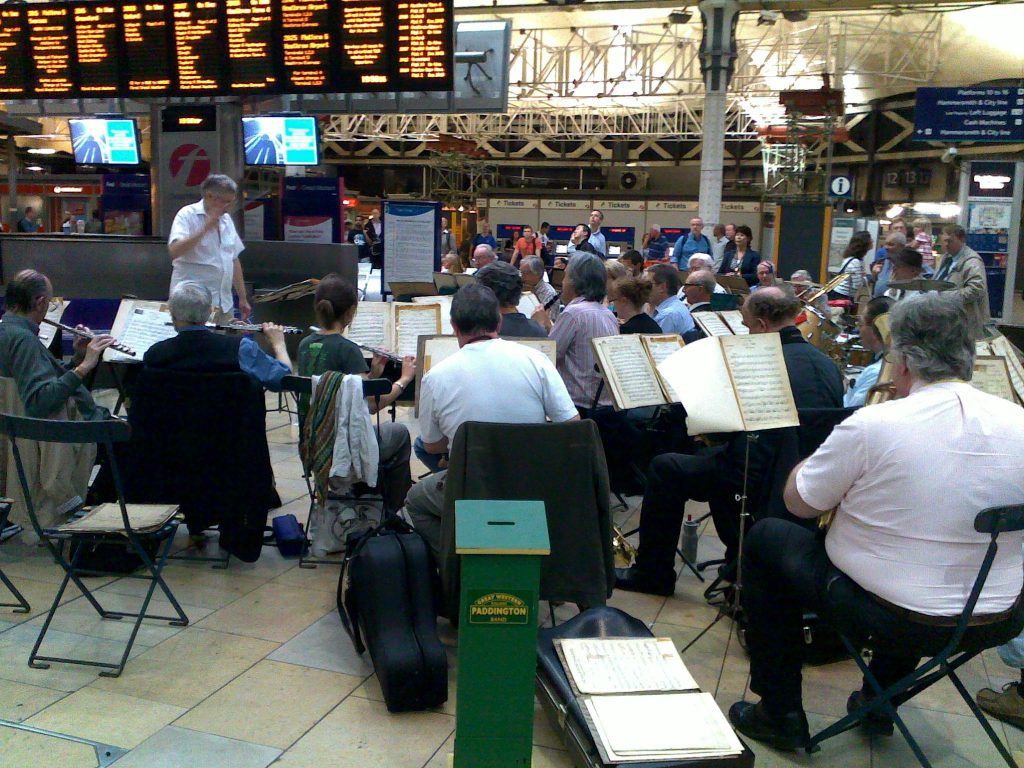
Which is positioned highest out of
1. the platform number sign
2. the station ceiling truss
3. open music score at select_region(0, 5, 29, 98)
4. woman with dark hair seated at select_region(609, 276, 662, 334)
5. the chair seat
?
the station ceiling truss

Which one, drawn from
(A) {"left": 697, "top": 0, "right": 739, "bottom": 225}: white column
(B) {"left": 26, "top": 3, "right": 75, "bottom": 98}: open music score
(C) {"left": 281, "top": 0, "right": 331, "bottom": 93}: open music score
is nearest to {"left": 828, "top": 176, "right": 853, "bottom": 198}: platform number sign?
(A) {"left": 697, "top": 0, "right": 739, "bottom": 225}: white column

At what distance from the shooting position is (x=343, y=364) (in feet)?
13.9

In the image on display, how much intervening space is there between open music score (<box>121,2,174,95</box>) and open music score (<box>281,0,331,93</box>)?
111cm

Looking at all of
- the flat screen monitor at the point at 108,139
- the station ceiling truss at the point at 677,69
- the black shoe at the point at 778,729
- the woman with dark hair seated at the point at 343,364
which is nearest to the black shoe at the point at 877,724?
the black shoe at the point at 778,729

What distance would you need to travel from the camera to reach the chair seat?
133 inches

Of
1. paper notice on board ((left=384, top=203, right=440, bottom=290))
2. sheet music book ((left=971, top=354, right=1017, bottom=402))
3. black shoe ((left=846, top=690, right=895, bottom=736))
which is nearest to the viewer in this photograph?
black shoe ((left=846, top=690, right=895, bottom=736))

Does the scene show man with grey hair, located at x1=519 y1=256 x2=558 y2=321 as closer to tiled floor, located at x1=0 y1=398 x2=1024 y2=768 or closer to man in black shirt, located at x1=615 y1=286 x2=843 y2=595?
man in black shirt, located at x1=615 y1=286 x2=843 y2=595

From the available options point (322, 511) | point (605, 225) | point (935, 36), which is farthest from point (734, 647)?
point (605, 225)

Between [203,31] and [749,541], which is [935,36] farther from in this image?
[749,541]

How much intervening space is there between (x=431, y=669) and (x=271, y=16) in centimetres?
651

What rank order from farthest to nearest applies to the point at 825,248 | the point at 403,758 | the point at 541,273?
the point at 825,248
the point at 541,273
the point at 403,758

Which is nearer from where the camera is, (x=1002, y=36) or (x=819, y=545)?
(x=819, y=545)

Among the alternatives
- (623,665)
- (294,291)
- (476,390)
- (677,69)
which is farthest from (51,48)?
(677,69)

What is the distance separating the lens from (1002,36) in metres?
17.3
